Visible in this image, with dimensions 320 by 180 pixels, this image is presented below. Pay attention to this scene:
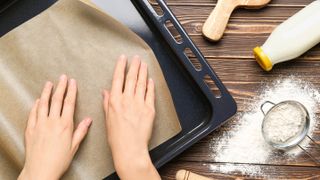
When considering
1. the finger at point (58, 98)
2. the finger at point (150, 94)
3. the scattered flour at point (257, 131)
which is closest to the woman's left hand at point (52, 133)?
the finger at point (58, 98)

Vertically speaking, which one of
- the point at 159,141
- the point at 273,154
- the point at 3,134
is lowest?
the point at 273,154

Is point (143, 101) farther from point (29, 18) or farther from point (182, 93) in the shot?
point (29, 18)

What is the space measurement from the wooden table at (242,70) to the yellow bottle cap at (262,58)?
2cm

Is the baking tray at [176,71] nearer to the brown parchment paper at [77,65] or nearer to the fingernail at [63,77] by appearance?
the brown parchment paper at [77,65]

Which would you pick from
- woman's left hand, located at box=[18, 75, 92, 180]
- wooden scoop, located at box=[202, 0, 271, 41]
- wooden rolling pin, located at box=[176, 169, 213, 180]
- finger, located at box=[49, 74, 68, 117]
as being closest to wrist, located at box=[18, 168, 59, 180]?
woman's left hand, located at box=[18, 75, 92, 180]

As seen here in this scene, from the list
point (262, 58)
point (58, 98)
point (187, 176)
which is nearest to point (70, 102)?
point (58, 98)

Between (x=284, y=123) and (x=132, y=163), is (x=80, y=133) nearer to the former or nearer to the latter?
(x=132, y=163)

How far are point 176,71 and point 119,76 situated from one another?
4.1 inches

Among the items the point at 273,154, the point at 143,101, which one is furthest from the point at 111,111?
the point at 273,154

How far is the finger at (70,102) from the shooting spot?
2.65ft

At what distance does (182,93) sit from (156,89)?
0.05 metres

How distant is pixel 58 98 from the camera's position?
0.81 metres

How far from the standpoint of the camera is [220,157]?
0.83 meters

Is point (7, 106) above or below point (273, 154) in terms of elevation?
above
